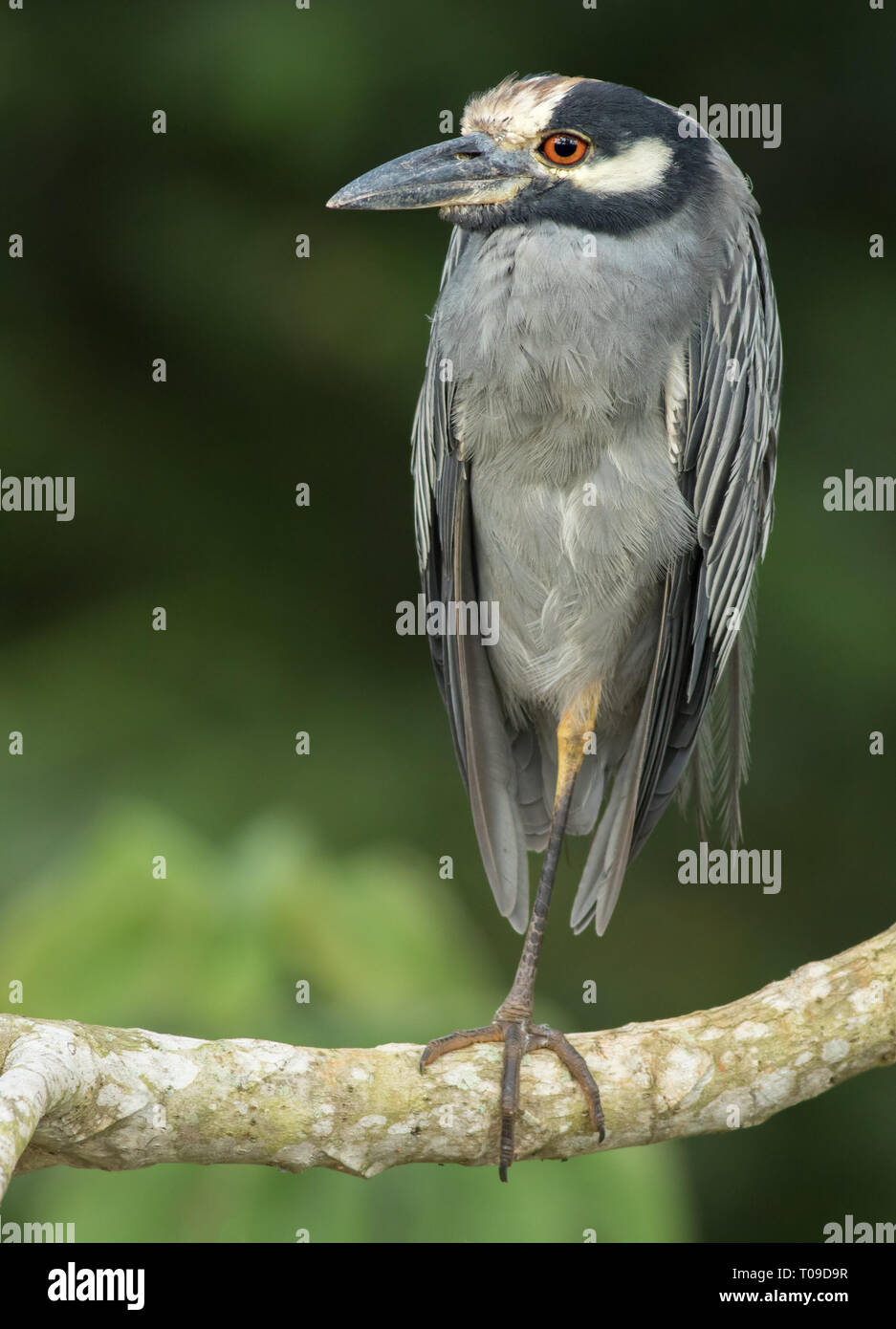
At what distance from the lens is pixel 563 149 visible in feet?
8.89

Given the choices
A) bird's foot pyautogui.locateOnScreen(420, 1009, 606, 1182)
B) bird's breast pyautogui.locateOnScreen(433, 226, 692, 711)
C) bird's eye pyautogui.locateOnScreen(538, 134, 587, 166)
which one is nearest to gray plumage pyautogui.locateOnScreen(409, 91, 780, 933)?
bird's breast pyautogui.locateOnScreen(433, 226, 692, 711)

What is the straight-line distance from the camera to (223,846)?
390 cm

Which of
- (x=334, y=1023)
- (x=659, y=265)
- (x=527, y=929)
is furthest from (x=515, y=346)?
(x=334, y=1023)

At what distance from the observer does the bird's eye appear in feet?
8.87

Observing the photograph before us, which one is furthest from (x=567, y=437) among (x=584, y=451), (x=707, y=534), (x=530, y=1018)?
(x=530, y=1018)

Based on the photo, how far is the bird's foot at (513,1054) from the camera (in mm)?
2387

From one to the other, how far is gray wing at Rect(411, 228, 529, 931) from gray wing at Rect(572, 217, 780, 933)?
0.61ft

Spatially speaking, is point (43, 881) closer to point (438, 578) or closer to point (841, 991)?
point (438, 578)

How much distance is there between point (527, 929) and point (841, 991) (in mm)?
808

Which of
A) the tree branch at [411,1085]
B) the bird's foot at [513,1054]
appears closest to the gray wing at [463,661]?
the bird's foot at [513,1054]

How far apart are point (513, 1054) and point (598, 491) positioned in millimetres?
1057

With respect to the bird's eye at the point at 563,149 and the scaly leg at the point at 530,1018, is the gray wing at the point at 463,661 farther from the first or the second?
the bird's eye at the point at 563,149

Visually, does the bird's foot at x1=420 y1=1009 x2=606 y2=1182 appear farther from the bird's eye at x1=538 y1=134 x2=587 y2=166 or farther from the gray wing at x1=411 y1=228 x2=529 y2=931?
the bird's eye at x1=538 y1=134 x2=587 y2=166

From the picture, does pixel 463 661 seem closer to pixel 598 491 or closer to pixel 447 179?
pixel 598 491
